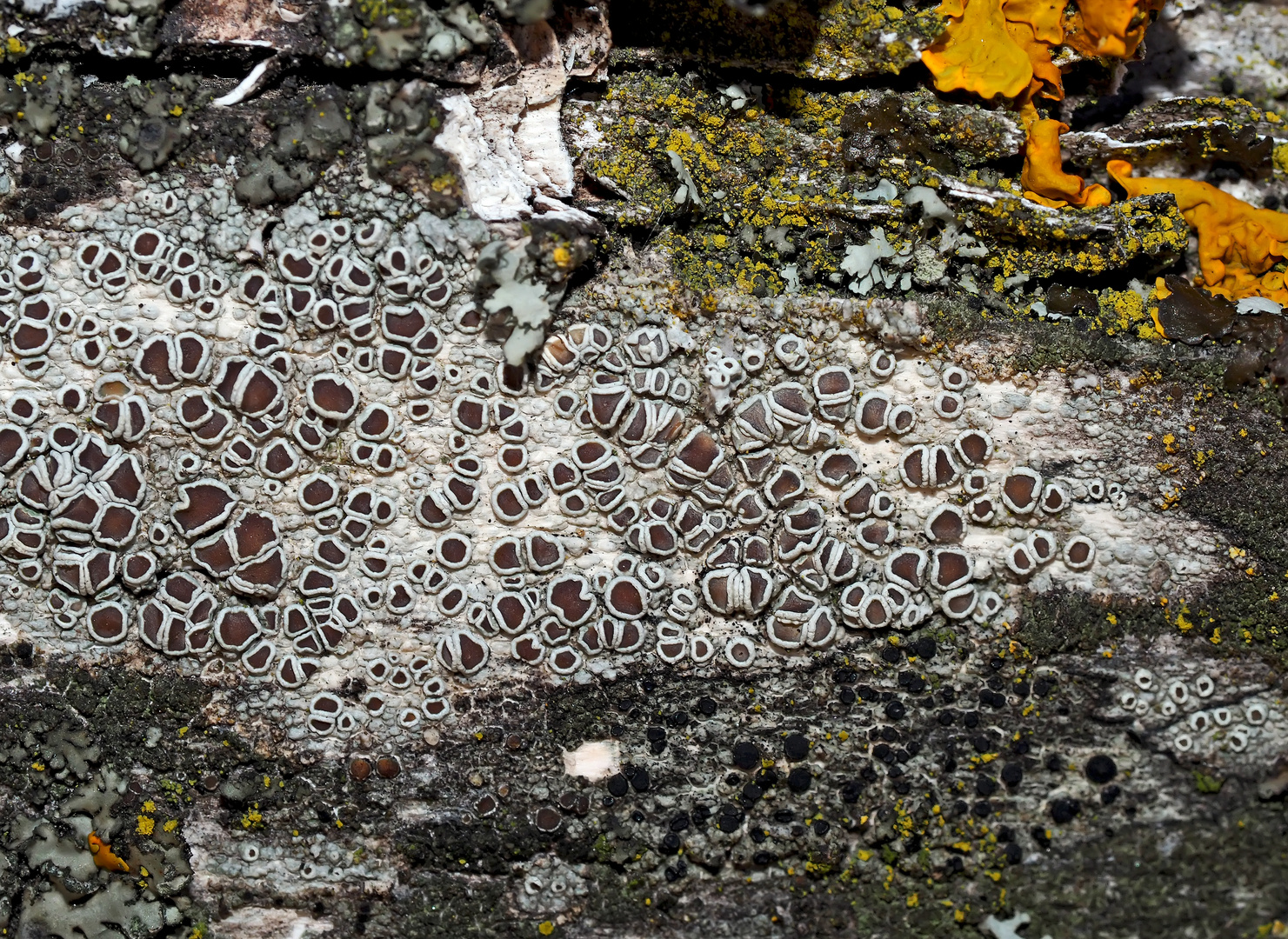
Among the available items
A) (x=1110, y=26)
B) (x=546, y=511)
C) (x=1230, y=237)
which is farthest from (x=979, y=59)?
(x=546, y=511)

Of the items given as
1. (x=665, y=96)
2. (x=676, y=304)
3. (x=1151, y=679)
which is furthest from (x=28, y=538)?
(x=1151, y=679)

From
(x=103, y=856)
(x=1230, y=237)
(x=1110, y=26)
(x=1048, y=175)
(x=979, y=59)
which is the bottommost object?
(x=103, y=856)

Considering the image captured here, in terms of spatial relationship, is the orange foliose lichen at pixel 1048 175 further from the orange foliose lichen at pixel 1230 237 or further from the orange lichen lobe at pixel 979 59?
the orange foliose lichen at pixel 1230 237

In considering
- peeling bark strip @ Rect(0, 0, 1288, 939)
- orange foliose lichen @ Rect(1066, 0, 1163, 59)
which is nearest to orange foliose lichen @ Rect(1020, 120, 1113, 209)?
peeling bark strip @ Rect(0, 0, 1288, 939)

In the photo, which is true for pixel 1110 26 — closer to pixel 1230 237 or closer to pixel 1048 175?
pixel 1048 175

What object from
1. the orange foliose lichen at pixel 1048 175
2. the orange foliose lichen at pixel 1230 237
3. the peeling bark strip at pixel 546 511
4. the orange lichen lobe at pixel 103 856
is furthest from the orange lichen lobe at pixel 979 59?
the orange lichen lobe at pixel 103 856

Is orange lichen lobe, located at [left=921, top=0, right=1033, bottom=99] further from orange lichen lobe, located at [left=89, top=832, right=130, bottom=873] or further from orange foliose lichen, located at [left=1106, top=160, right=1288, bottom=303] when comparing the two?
orange lichen lobe, located at [left=89, top=832, right=130, bottom=873]
